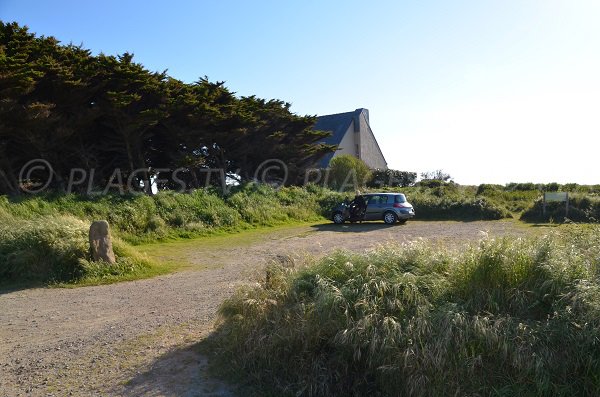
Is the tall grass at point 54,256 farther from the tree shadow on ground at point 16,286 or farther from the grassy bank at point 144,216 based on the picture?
the tree shadow on ground at point 16,286

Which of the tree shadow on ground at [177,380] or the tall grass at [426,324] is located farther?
the tree shadow on ground at [177,380]

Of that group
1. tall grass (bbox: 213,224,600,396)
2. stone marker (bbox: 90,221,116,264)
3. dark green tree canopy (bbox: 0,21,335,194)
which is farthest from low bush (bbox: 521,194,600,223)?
stone marker (bbox: 90,221,116,264)

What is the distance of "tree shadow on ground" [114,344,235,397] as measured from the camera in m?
4.82

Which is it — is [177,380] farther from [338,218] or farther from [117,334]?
[338,218]

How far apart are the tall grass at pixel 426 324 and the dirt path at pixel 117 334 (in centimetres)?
60

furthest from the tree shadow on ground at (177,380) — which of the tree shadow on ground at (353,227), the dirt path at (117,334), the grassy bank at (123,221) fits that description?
the tree shadow on ground at (353,227)

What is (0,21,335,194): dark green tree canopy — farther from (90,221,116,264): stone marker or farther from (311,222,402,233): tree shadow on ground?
(90,221,116,264): stone marker

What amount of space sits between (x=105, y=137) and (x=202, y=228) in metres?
5.34

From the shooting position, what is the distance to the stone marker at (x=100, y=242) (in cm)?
1074

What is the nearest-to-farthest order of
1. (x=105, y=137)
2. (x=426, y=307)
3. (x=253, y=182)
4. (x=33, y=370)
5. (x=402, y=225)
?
(x=426, y=307)
(x=33, y=370)
(x=105, y=137)
(x=402, y=225)
(x=253, y=182)

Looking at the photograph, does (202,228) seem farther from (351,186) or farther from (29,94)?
(351,186)

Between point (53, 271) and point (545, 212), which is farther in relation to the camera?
point (545, 212)

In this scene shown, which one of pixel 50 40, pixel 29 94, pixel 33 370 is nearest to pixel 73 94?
pixel 29 94

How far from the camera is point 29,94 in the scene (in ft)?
53.7
